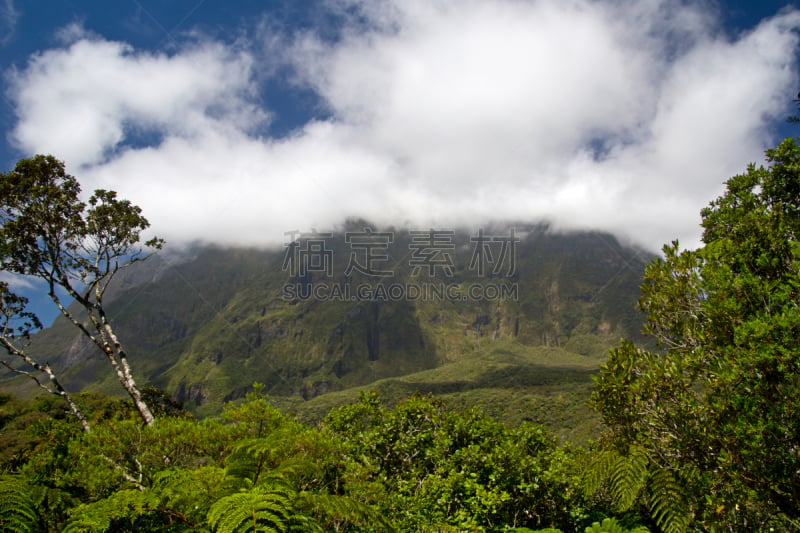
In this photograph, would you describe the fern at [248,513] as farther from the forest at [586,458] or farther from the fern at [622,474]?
the fern at [622,474]

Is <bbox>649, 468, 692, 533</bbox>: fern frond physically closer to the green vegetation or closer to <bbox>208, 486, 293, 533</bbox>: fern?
the green vegetation

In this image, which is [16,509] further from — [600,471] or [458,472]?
[600,471]

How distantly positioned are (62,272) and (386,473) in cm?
1550

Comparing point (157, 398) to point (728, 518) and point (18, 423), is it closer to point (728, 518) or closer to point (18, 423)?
point (18, 423)

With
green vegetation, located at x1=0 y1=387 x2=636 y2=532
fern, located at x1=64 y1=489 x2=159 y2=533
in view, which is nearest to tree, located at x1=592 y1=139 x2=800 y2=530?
green vegetation, located at x1=0 y1=387 x2=636 y2=532

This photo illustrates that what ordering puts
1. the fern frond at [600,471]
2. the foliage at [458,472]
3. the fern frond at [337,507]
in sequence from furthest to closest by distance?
the foliage at [458,472]
the fern frond at [600,471]
the fern frond at [337,507]

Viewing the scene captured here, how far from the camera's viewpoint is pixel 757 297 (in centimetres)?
594

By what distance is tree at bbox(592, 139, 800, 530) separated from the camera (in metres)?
5.02

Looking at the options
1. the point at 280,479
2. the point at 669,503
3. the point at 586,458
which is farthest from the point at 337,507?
the point at 586,458

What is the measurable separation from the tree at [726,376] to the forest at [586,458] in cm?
3

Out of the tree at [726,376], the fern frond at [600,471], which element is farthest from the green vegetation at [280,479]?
the tree at [726,376]

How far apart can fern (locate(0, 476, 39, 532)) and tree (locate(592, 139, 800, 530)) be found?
26.2ft

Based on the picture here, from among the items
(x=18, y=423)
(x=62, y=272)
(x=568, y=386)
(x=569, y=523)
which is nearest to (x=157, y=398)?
(x=18, y=423)

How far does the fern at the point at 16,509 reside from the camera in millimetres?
3859
